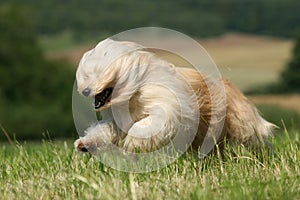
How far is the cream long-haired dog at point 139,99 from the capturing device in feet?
16.8

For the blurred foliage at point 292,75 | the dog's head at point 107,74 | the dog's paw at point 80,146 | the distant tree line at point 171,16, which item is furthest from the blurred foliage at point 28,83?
the dog's head at point 107,74

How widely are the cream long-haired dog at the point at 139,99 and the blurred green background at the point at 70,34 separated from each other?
71.5 feet

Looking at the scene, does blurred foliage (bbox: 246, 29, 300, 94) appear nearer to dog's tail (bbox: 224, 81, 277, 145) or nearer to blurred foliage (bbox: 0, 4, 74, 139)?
blurred foliage (bbox: 0, 4, 74, 139)

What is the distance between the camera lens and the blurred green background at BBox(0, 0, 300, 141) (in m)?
45.5

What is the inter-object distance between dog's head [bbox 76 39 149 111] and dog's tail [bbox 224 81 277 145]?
0.87 metres

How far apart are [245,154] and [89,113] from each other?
129cm

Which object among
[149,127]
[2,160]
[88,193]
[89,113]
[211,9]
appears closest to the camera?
[88,193]

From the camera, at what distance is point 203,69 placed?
5.71 meters

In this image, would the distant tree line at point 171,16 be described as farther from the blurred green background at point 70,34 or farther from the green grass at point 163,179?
the green grass at point 163,179

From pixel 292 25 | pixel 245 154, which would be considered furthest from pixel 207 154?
pixel 292 25

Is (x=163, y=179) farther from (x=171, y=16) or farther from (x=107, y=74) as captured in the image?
(x=171, y=16)

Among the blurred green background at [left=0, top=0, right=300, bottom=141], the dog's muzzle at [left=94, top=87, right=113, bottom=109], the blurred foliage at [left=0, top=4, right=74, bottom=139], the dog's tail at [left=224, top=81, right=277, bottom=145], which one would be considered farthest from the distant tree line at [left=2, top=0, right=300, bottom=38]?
the dog's muzzle at [left=94, top=87, right=113, bottom=109]

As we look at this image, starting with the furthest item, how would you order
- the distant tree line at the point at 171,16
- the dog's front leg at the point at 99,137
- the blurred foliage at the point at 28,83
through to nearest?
the distant tree line at the point at 171,16 → the blurred foliage at the point at 28,83 → the dog's front leg at the point at 99,137

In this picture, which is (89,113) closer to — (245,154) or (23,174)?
(23,174)
